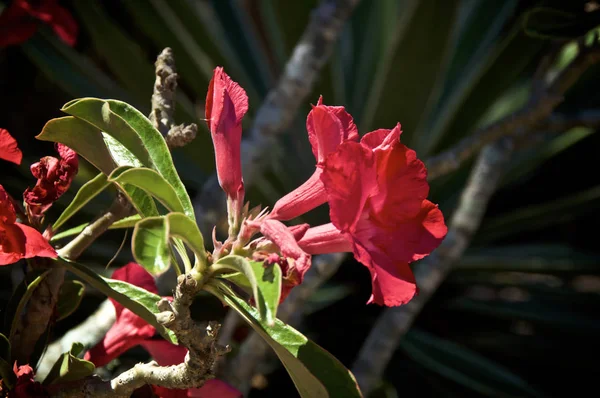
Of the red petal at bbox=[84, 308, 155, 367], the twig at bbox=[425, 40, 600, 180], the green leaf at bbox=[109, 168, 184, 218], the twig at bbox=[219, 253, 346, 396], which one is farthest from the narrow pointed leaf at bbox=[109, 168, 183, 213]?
the twig at bbox=[425, 40, 600, 180]

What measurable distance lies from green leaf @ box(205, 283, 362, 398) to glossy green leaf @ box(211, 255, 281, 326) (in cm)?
8

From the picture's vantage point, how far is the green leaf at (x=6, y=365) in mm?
629

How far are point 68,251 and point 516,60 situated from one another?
169 centimetres

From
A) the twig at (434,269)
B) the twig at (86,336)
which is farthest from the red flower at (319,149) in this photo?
the twig at (434,269)

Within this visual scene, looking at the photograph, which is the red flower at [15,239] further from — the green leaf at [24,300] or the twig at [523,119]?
the twig at [523,119]

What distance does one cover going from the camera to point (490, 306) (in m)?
2.10

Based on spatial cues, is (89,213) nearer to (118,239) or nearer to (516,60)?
(118,239)

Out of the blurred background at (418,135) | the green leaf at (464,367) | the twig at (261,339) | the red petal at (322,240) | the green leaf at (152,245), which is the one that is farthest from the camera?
the blurred background at (418,135)

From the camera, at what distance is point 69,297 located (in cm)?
77

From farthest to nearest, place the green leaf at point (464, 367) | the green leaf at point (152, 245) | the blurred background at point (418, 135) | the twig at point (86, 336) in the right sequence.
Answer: the blurred background at point (418, 135), the green leaf at point (464, 367), the twig at point (86, 336), the green leaf at point (152, 245)

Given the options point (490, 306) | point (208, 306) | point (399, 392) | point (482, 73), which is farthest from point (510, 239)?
point (208, 306)

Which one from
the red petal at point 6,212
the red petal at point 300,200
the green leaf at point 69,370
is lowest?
the green leaf at point 69,370

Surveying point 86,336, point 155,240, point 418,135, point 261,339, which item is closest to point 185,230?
point 155,240

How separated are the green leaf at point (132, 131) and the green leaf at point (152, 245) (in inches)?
4.6
